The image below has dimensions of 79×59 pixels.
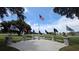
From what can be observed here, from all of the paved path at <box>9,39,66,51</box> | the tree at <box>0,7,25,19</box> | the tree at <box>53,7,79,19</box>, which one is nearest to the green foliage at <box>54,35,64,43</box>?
the paved path at <box>9,39,66,51</box>

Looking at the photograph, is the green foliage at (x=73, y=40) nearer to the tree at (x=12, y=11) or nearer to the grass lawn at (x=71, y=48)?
the grass lawn at (x=71, y=48)

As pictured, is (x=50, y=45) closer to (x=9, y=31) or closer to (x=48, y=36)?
(x=48, y=36)

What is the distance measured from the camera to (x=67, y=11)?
332 cm

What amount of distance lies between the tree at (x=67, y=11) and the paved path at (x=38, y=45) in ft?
1.18

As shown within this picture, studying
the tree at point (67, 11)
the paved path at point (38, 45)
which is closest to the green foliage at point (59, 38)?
the paved path at point (38, 45)

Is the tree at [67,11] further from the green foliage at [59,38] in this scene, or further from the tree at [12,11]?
the tree at [12,11]

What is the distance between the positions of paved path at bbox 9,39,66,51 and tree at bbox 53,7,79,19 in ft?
1.18

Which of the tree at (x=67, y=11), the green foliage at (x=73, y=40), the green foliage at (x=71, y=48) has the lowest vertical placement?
the green foliage at (x=71, y=48)

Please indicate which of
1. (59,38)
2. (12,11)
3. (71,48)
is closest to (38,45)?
(59,38)

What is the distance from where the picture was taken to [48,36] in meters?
3.31

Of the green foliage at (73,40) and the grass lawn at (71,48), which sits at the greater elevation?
the green foliage at (73,40)

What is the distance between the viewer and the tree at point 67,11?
331cm
